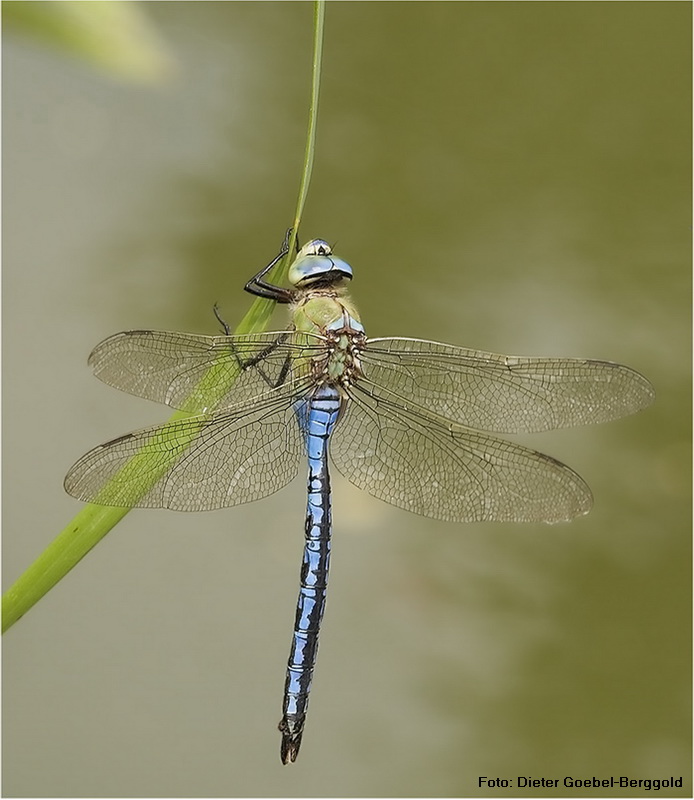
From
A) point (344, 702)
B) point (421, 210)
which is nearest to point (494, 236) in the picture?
point (421, 210)

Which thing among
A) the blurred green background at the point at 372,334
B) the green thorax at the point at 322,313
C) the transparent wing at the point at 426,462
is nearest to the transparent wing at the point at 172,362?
the green thorax at the point at 322,313

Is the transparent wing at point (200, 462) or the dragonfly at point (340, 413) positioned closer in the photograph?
the transparent wing at point (200, 462)

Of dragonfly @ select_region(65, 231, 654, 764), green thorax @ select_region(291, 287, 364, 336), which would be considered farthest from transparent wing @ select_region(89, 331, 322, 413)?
green thorax @ select_region(291, 287, 364, 336)

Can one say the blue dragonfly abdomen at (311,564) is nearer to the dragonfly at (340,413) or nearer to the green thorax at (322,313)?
the dragonfly at (340,413)

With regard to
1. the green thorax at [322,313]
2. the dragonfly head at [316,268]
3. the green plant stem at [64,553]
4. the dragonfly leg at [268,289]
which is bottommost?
the green plant stem at [64,553]

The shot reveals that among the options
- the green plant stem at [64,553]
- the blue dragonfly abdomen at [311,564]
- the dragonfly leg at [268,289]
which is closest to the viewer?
the green plant stem at [64,553]

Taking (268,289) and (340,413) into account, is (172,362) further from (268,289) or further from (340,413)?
(340,413)

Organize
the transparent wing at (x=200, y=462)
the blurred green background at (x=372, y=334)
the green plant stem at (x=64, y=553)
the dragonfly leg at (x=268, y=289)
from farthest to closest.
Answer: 1. the blurred green background at (x=372, y=334)
2. the dragonfly leg at (x=268, y=289)
3. the transparent wing at (x=200, y=462)
4. the green plant stem at (x=64, y=553)

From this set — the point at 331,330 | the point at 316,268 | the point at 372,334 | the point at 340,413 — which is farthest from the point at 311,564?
the point at 372,334

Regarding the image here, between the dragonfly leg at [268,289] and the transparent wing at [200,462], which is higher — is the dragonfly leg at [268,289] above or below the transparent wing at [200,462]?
above
